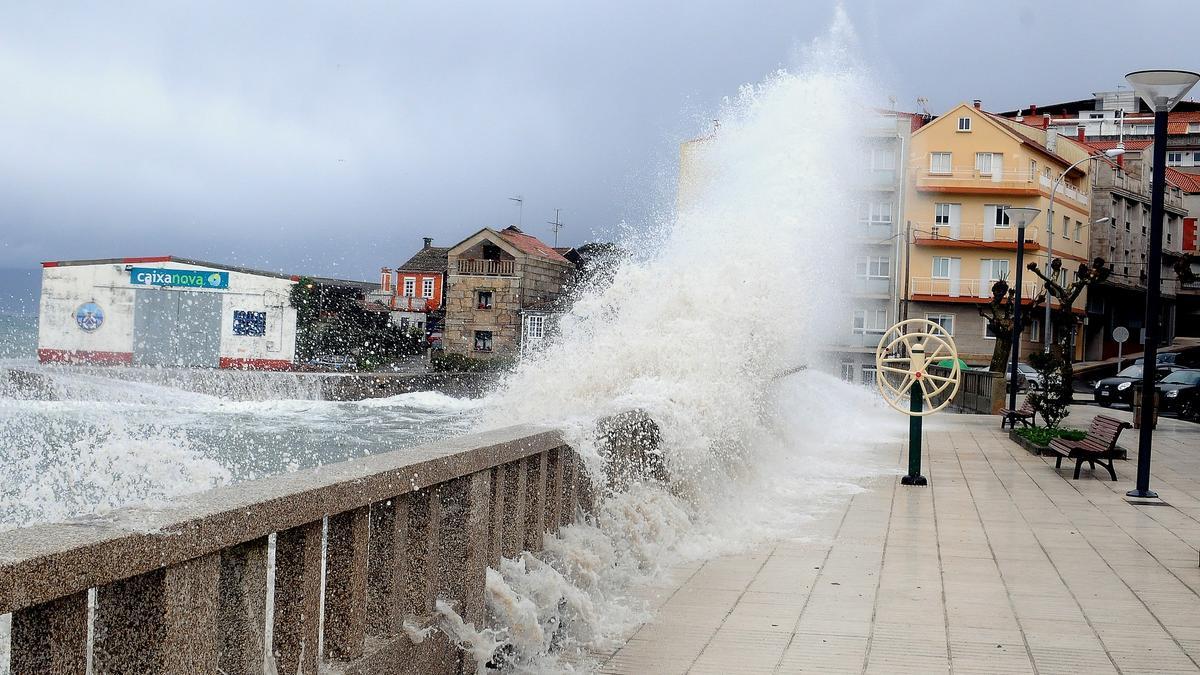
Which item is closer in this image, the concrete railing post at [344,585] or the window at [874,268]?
the concrete railing post at [344,585]

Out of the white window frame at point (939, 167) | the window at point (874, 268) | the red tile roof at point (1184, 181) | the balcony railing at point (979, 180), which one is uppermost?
the red tile roof at point (1184, 181)

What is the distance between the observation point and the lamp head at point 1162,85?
11.7m

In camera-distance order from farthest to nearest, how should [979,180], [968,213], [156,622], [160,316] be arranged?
[968,213]
[979,180]
[160,316]
[156,622]

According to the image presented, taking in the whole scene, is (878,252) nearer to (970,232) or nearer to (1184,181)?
(970,232)

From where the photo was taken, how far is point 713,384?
37.7 feet

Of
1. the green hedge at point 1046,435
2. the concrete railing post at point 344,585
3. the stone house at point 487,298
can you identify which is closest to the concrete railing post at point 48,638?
the concrete railing post at point 344,585

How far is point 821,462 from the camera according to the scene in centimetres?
1414

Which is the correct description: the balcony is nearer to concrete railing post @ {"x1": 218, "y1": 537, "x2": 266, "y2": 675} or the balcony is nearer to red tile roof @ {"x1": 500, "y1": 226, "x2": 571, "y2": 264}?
red tile roof @ {"x1": 500, "y1": 226, "x2": 571, "y2": 264}

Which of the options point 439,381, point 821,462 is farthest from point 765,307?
point 439,381

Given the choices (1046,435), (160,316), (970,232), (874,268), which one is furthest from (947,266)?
(1046,435)

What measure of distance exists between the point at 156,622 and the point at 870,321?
186 feet

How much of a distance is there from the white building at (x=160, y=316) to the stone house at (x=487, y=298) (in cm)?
857

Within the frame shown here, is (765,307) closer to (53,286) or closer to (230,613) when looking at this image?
(230,613)

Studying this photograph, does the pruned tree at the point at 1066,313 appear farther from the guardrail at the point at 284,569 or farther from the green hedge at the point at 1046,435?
the guardrail at the point at 284,569
